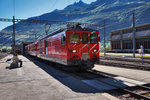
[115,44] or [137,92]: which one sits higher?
[115,44]

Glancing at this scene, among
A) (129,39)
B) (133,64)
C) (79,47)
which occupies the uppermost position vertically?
(129,39)

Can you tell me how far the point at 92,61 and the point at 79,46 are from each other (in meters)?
1.59

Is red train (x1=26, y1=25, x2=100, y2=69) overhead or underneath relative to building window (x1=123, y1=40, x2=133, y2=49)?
underneath

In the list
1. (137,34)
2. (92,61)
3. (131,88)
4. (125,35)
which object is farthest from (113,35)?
(131,88)

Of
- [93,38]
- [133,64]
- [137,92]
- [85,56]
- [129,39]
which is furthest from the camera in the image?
[129,39]

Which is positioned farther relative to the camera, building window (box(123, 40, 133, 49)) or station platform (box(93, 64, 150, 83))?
building window (box(123, 40, 133, 49))

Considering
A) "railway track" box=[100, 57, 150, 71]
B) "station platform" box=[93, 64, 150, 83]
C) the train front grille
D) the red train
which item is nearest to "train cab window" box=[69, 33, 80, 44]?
the red train

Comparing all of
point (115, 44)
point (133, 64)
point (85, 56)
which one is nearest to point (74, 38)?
point (85, 56)

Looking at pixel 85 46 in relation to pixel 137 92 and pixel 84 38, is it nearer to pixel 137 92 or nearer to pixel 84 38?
pixel 84 38

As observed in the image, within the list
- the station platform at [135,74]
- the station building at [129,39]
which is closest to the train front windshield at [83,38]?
the station platform at [135,74]

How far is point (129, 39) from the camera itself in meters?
49.4

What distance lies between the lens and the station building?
43.6 m

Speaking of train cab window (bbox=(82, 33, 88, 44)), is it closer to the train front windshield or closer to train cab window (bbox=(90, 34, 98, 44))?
the train front windshield

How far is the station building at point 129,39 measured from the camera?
4363 cm
